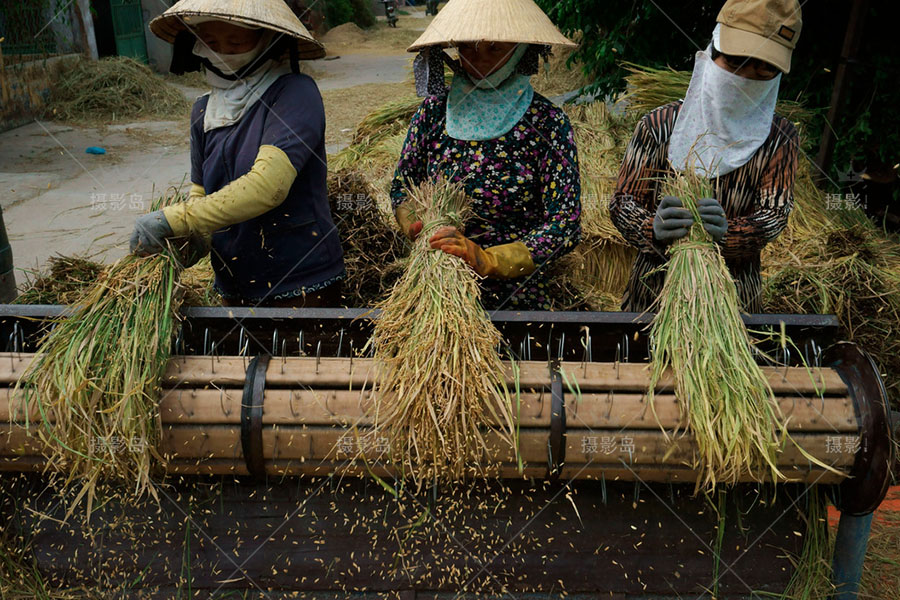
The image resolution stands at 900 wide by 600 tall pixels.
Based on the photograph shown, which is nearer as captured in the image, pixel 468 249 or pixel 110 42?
pixel 468 249

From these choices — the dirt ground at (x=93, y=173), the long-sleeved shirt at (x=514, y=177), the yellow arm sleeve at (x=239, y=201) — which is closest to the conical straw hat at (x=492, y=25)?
the long-sleeved shirt at (x=514, y=177)

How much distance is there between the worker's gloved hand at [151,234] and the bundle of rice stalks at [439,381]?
596 mm

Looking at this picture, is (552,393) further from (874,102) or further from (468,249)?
(874,102)

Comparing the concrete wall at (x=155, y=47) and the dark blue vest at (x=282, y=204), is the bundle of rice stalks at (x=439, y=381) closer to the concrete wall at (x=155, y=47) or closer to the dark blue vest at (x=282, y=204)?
the dark blue vest at (x=282, y=204)

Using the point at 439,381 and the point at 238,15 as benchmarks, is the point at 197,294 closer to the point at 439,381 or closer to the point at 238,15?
the point at 238,15

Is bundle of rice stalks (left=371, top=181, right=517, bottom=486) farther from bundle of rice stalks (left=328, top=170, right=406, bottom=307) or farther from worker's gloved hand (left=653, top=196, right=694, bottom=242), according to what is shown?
bundle of rice stalks (left=328, top=170, right=406, bottom=307)

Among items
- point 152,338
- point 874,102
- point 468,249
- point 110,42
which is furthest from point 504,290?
point 110,42

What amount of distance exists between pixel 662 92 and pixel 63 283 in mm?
3210

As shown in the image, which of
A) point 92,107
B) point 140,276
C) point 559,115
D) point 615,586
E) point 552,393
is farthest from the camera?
point 92,107

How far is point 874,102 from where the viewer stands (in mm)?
4633

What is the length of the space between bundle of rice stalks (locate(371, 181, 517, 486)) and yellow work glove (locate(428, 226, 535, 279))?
0.33ft

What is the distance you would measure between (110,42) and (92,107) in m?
3.53

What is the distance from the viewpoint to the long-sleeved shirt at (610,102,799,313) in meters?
1.97

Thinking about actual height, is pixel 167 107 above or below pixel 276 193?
below
